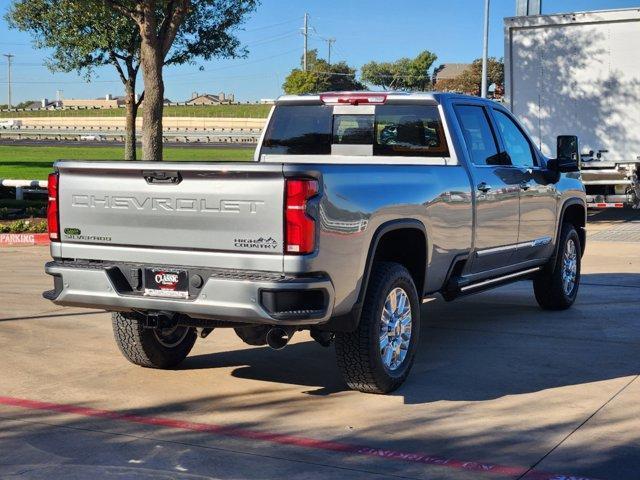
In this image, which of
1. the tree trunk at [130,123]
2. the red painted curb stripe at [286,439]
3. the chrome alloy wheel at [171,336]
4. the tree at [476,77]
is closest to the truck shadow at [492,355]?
the chrome alloy wheel at [171,336]

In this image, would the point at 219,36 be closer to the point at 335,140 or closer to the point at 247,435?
the point at 335,140

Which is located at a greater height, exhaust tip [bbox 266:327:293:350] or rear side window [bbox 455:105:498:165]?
rear side window [bbox 455:105:498:165]

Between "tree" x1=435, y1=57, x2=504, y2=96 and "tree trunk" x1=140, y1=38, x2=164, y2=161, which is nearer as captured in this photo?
"tree trunk" x1=140, y1=38, x2=164, y2=161

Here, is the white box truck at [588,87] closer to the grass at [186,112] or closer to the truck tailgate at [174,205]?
the truck tailgate at [174,205]

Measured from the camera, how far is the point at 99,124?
347 feet

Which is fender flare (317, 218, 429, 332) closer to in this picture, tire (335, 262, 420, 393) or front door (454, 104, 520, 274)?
tire (335, 262, 420, 393)

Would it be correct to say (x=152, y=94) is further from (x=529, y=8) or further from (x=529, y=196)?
(x=529, y=196)

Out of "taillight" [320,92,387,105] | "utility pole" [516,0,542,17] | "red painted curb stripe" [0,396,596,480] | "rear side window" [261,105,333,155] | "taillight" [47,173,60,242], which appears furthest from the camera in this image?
"utility pole" [516,0,542,17]

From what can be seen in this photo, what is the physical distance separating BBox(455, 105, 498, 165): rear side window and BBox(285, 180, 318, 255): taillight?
260 cm

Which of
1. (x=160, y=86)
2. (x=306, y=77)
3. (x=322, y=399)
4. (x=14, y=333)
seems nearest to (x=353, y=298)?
(x=322, y=399)

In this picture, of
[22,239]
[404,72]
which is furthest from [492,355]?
[404,72]

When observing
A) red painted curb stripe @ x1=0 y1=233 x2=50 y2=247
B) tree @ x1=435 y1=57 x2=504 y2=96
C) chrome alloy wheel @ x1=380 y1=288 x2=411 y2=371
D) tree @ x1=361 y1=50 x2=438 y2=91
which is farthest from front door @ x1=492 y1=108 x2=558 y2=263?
tree @ x1=361 y1=50 x2=438 y2=91

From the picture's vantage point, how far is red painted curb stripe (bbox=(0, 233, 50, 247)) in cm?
1580

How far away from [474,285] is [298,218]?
2.74 m
